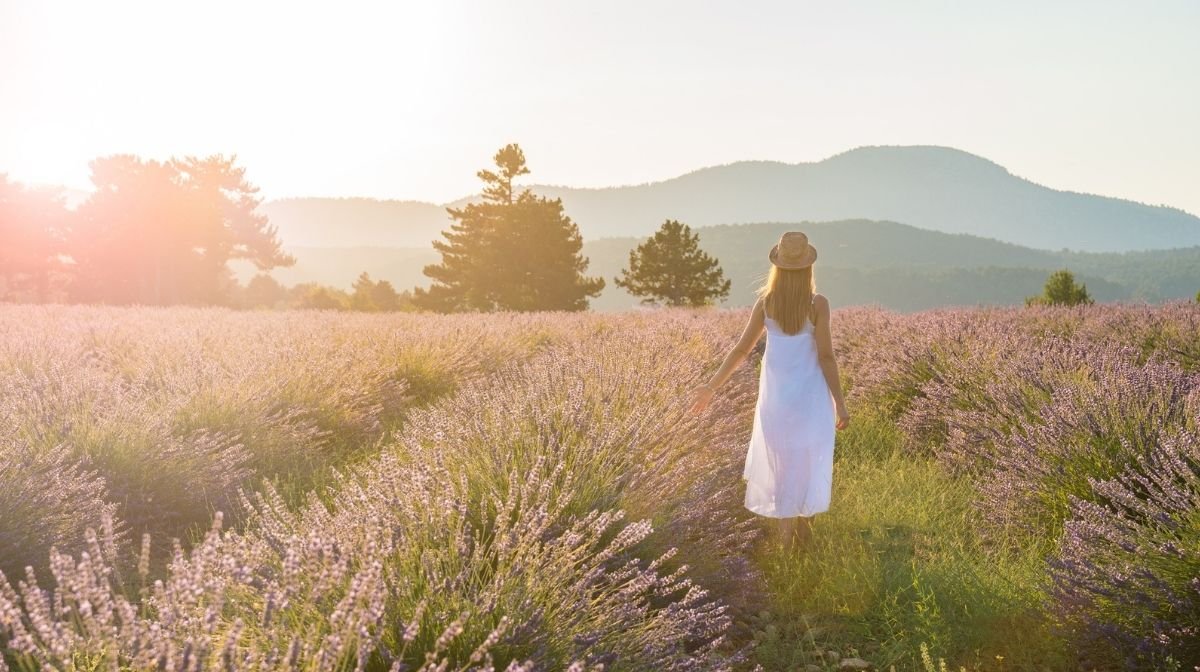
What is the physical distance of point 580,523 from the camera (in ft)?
6.59

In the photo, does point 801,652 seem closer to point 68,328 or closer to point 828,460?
point 828,460

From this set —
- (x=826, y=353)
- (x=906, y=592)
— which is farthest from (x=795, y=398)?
(x=906, y=592)

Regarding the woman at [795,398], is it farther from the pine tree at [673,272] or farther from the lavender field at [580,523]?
the pine tree at [673,272]

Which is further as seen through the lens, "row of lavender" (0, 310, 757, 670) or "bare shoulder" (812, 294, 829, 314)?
"bare shoulder" (812, 294, 829, 314)

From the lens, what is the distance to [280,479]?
4.52m

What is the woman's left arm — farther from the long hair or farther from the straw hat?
the straw hat

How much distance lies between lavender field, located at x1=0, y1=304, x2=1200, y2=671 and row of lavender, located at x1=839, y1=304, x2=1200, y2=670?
2cm

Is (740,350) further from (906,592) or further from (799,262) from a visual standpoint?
(906,592)

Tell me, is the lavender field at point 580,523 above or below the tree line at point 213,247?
below

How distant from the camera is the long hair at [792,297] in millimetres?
3764

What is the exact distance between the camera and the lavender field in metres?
1.78

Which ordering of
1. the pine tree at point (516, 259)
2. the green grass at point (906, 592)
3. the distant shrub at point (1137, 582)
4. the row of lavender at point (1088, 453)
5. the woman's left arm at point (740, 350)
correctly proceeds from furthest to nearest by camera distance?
the pine tree at point (516, 259) < the woman's left arm at point (740, 350) < the green grass at point (906, 592) < the row of lavender at point (1088, 453) < the distant shrub at point (1137, 582)

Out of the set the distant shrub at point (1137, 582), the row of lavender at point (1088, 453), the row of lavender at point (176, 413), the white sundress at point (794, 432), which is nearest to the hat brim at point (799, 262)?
the white sundress at point (794, 432)

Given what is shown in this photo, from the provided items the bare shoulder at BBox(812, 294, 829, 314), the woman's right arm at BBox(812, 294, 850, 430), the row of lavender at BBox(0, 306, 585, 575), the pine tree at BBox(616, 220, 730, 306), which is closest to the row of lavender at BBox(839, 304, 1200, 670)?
the woman's right arm at BBox(812, 294, 850, 430)
